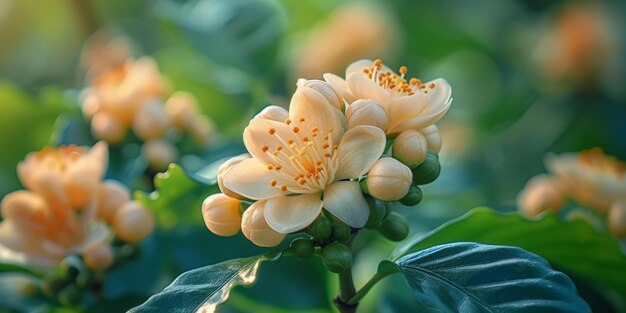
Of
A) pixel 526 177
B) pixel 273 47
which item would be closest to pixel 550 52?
pixel 526 177

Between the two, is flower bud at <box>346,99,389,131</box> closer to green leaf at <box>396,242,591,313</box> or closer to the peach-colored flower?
green leaf at <box>396,242,591,313</box>

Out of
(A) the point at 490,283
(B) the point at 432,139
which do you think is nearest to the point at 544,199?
(B) the point at 432,139

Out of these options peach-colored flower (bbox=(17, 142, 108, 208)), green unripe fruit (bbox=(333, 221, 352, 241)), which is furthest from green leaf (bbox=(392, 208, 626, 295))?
peach-colored flower (bbox=(17, 142, 108, 208))

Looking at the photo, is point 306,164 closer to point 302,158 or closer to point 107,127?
point 302,158

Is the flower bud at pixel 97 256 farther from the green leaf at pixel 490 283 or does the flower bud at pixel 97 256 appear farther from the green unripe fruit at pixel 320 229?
the green leaf at pixel 490 283

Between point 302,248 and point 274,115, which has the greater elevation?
point 274,115

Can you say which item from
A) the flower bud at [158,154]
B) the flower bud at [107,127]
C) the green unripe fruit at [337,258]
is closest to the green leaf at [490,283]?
the green unripe fruit at [337,258]
